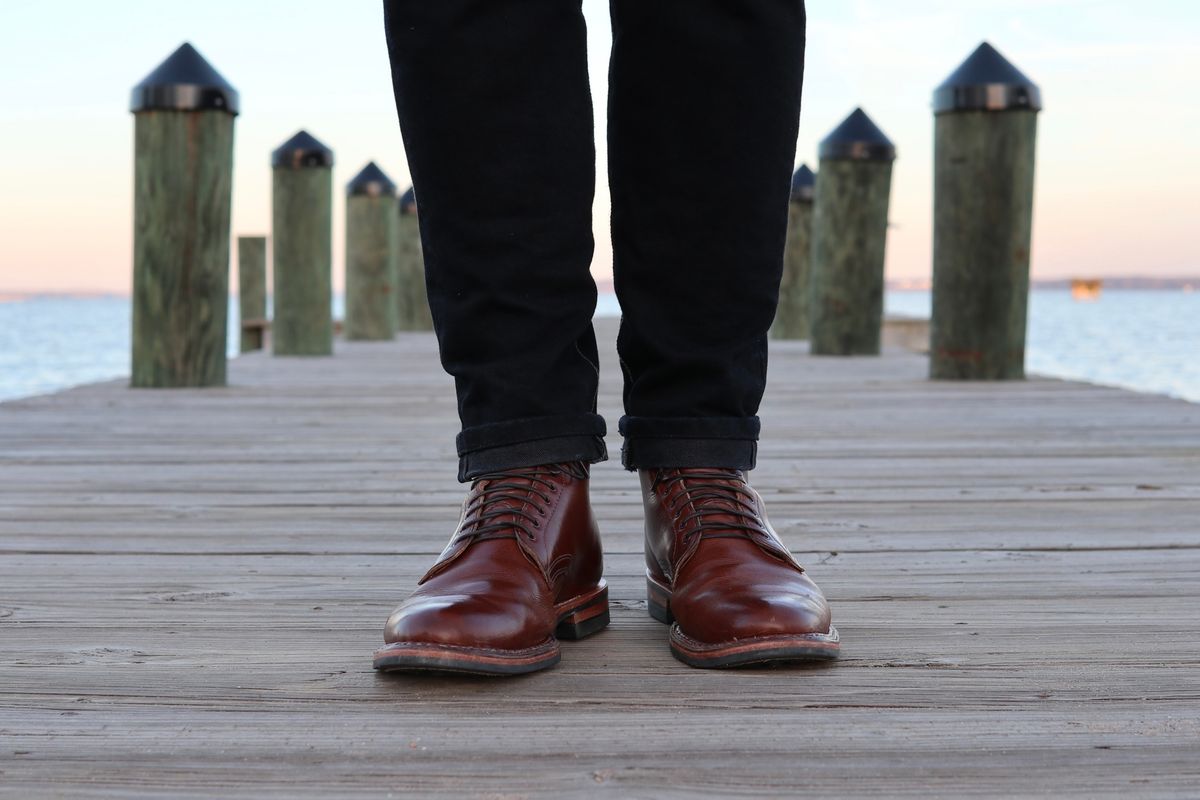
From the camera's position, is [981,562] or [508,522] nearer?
[508,522]

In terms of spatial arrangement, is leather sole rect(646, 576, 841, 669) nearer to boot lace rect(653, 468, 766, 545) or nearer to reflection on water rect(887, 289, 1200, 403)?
boot lace rect(653, 468, 766, 545)

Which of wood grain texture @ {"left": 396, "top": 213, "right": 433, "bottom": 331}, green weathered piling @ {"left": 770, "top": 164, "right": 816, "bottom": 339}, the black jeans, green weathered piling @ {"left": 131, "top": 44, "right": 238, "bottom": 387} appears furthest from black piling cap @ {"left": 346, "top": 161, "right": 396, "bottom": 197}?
the black jeans

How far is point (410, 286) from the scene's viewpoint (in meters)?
8.70

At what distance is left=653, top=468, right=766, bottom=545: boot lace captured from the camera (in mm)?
1186

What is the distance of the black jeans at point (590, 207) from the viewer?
1121 mm

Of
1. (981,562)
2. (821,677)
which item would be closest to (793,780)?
(821,677)

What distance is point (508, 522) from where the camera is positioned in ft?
3.76

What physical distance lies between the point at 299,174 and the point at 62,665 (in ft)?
14.8

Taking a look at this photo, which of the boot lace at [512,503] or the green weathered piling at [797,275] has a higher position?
the green weathered piling at [797,275]

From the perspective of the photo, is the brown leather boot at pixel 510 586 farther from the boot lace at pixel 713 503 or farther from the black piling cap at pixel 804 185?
the black piling cap at pixel 804 185

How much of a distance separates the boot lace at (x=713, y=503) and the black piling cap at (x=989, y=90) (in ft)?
10.1

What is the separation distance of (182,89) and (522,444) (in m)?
2.89

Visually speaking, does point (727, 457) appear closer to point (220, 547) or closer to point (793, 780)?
point (793, 780)

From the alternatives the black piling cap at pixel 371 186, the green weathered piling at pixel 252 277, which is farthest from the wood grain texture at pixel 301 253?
the green weathered piling at pixel 252 277
